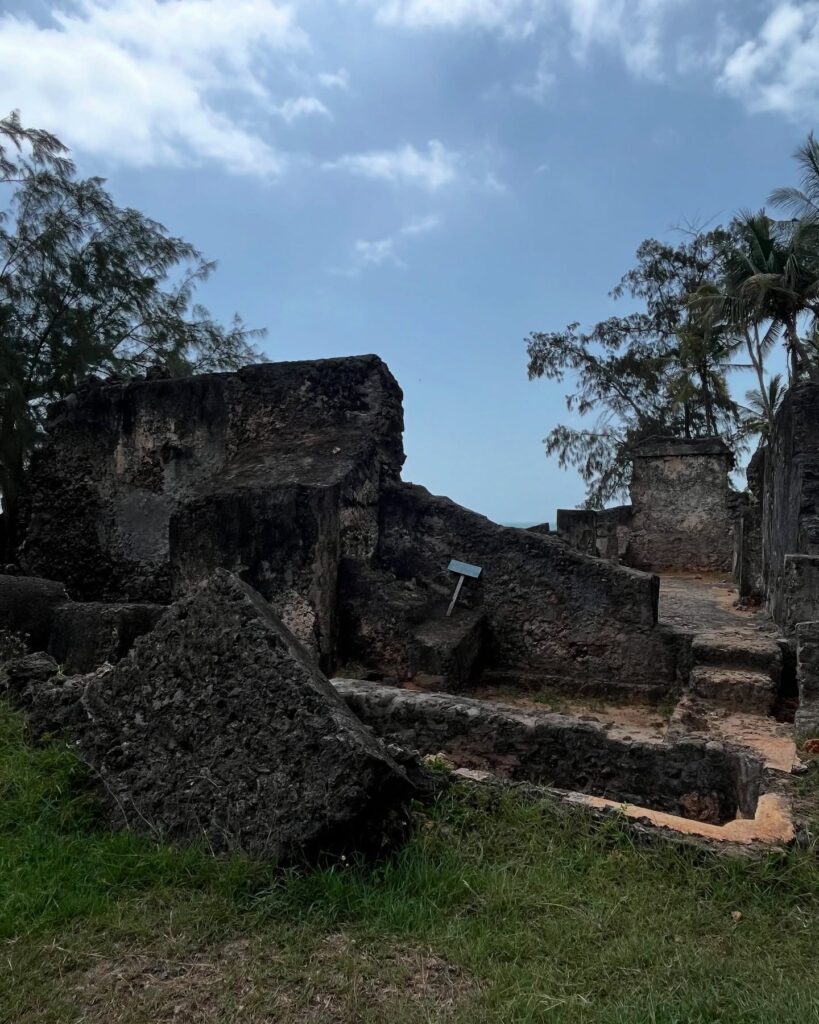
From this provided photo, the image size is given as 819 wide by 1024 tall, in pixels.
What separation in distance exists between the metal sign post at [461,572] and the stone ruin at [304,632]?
0.08m

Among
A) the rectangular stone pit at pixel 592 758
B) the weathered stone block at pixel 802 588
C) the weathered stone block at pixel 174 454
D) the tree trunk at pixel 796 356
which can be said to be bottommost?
the rectangular stone pit at pixel 592 758

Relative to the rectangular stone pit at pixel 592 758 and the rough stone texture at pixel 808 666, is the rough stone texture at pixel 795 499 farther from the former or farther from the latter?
the rectangular stone pit at pixel 592 758

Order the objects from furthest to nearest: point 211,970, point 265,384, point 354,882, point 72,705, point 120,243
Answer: point 120,243 < point 265,384 < point 72,705 < point 354,882 < point 211,970

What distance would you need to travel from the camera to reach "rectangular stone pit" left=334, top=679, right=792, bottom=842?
119 inches

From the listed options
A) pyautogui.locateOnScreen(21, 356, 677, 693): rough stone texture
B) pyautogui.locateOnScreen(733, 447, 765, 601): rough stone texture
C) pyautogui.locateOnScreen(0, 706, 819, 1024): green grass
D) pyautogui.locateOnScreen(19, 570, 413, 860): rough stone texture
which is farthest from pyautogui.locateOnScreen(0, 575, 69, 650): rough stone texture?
pyautogui.locateOnScreen(733, 447, 765, 601): rough stone texture

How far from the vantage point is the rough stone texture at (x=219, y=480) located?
5.10m

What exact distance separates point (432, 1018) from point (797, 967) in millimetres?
900

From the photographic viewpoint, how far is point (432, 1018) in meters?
1.65

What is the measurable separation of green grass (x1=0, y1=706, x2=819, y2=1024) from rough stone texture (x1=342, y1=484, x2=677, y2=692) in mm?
2718

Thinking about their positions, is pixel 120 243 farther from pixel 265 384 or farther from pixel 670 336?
pixel 670 336

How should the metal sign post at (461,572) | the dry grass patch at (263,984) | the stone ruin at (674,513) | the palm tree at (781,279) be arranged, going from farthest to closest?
the palm tree at (781,279) → the stone ruin at (674,513) → the metal sign post at (461,572) → the dry grass patch at (263,984)

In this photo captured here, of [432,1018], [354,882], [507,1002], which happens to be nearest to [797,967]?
[507,1002]

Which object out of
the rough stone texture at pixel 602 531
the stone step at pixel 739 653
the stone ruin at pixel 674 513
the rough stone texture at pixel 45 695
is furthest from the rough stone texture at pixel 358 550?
the stone ruin at pixel 674 513

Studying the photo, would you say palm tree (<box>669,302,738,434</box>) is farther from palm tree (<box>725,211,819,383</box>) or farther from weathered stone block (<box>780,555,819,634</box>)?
weathered stone block (<box>780,555,819,634</box>)
